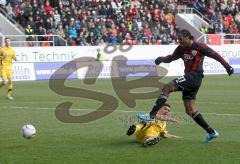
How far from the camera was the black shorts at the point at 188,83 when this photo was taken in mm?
12289

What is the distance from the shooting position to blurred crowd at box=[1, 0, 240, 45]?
38656mm

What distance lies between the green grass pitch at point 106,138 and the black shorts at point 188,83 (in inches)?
38.3

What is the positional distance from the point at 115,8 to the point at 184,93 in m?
31.7

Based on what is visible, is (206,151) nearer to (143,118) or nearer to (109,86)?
(143,118)

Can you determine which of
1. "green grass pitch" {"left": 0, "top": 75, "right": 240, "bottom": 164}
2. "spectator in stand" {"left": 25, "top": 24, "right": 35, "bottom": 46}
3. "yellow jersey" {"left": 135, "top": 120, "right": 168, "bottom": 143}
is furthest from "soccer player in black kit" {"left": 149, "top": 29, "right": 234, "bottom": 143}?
"spectator in stand" {"left": 25, "top": 24, "right": 35, "bottom": 46}

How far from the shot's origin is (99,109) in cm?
1930

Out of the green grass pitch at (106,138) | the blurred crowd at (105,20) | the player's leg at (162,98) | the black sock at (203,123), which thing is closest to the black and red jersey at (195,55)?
the player's leg at (162,98)

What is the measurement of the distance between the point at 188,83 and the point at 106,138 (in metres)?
2.21

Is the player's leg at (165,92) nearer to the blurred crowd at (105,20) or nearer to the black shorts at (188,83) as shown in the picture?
the black shorts at (188,83)

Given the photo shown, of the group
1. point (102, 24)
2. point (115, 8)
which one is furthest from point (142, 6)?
point (102, 24)

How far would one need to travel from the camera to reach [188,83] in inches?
485

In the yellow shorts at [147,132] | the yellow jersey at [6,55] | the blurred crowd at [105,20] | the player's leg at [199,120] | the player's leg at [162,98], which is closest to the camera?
the player's leg at [162,98]

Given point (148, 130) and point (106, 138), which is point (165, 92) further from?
point (106, 138)

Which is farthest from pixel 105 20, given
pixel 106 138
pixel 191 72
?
pixel 191 72
